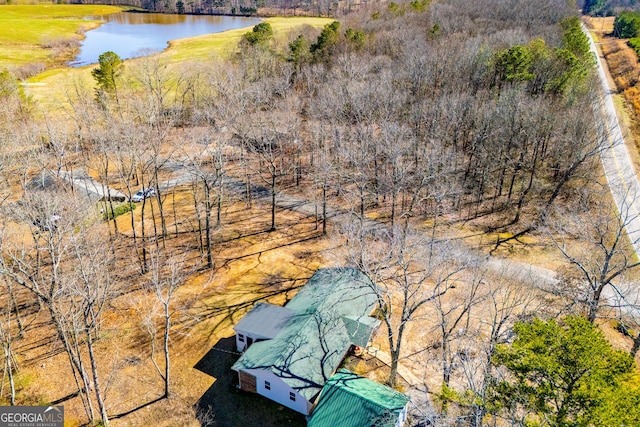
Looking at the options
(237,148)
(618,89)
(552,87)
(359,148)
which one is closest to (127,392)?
(359,148)

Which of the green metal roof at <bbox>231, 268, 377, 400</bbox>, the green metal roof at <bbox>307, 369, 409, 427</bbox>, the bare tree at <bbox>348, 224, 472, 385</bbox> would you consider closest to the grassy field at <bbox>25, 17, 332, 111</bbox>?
the bare tree at <bbox>348, 224, 472, 385</bbox>

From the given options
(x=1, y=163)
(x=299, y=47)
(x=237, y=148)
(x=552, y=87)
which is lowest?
(x=237, y=148)

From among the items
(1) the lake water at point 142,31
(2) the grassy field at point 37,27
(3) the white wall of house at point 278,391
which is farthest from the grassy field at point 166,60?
(3) the white wall of house at point 278,391

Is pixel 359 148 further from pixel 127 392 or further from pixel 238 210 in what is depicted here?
pixel 127 392

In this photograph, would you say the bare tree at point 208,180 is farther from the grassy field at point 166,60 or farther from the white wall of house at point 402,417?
the grassy field at point 166,60

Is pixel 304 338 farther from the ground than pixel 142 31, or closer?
closer

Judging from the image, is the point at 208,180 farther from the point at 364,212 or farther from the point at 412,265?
the point at 412,265

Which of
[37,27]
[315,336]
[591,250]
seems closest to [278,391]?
[315,336]
